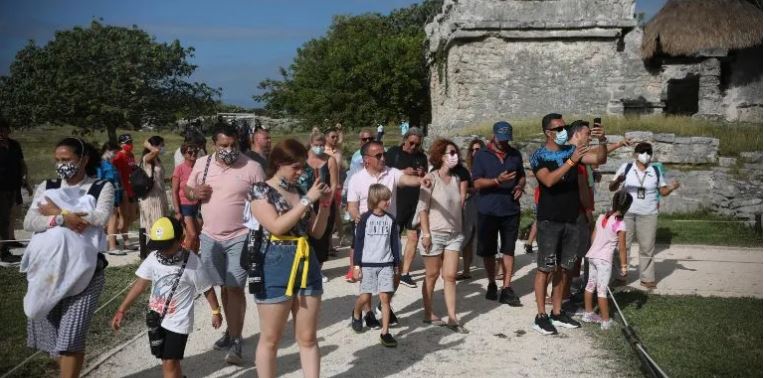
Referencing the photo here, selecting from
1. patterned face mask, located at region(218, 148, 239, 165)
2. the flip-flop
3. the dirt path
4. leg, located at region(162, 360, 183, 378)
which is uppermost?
patterned face mask, located at region(218, 148, 239, 165)

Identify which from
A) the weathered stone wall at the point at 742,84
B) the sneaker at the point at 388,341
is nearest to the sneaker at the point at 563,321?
the sneaker at the point at 388,341

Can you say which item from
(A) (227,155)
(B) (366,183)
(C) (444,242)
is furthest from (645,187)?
(A) (227,155)

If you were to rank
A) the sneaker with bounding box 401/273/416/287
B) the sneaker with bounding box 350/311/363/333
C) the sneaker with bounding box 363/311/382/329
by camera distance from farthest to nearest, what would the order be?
the sneaker with bounding box 401/273/416/287 < the sneaker with bounding box 363/311/382/329 < the sneaker with bounding box 350/311/363/333

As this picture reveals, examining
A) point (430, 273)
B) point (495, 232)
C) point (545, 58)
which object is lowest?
point (430, 273)

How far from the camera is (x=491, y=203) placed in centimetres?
714

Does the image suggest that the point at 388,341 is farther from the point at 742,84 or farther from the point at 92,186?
the point at 742,84

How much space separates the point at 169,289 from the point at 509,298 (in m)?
3.94

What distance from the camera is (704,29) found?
18703 mm

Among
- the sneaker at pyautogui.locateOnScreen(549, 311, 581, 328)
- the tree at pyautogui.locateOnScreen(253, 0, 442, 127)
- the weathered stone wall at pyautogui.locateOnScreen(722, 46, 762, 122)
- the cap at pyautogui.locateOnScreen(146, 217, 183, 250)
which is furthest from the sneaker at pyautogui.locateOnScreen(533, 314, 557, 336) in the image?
the tree at pyautogui.locateOnScreen(253, 0, 442, 127)

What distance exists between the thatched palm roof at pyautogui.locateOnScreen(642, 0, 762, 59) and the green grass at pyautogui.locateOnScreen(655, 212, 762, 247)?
822 centimetres

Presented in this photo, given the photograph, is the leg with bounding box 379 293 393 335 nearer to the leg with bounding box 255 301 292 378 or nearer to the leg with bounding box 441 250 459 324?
the leg with bounding box 441 250 459 324

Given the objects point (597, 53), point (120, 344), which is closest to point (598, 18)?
point (597, 53)

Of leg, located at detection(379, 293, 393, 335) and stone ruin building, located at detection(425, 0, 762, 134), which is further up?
stone ruin building, located at detection(425, 0, 762, 134)

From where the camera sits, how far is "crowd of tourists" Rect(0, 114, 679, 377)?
13.3ft
